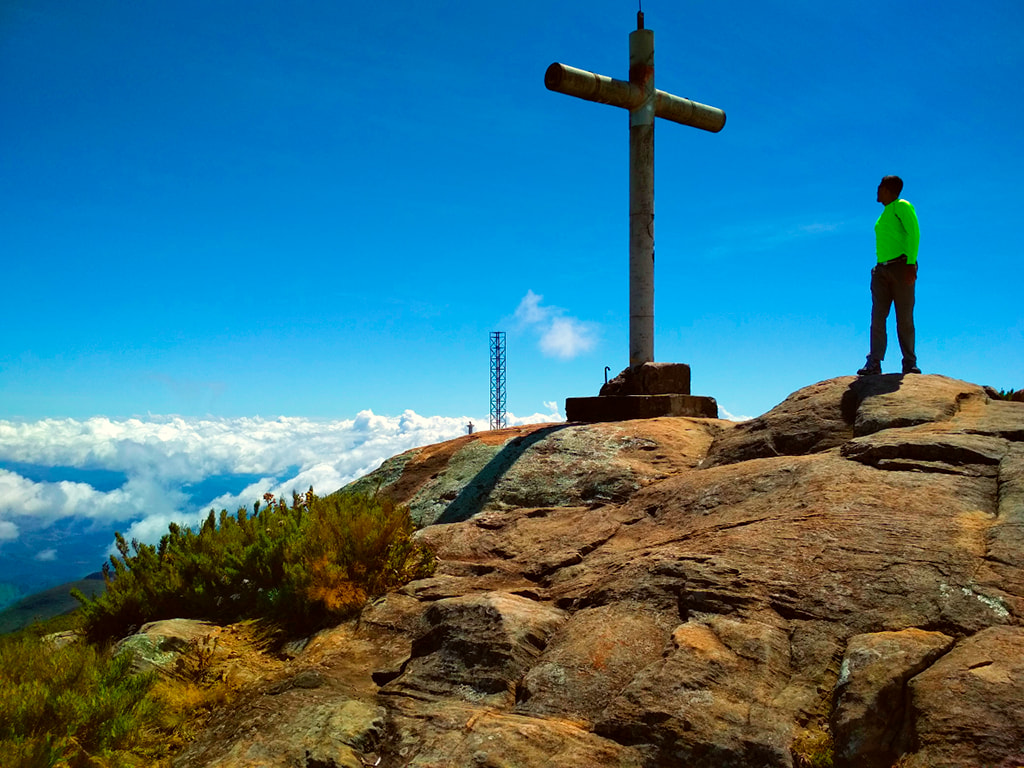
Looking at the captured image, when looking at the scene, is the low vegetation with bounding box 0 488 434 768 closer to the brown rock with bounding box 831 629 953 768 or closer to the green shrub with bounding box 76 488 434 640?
the green shrub with bounding box 76 488 434 640

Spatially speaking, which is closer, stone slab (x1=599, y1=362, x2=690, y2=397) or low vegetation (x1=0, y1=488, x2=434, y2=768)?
low vegetation (x1=0, y1=488, x2=434, y2=768)

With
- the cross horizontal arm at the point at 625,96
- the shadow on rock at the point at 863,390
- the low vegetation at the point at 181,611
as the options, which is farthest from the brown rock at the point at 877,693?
the cross horizontal arm at the point at 625,96

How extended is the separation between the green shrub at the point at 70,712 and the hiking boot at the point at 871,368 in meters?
9.16

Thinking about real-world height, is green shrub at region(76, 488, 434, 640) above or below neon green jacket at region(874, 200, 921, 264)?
below

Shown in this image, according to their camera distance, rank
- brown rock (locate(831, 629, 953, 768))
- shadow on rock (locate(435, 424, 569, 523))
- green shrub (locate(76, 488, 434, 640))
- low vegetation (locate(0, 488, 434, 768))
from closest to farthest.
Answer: brown rock (locate(831, 629, 953, 768)) → low vegetation (locate(0, 488, 434, 768)) → green shrub (locate(76, 488, 434, 640)) → shadow on rock (locate(435, 424, 569, 523))

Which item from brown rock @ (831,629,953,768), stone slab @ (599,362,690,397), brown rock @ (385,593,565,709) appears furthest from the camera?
stone slab @ (599,362,690,397)

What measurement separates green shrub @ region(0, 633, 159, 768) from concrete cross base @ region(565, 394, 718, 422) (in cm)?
791

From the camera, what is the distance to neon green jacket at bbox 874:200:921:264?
10.2m

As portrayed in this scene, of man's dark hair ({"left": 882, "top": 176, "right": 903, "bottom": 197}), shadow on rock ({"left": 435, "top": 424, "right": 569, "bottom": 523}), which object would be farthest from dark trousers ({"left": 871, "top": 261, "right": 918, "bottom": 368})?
shadow on rock ({"left": 435, "top": 424, "right": 569, "bottom": 523})

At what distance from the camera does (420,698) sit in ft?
16.8

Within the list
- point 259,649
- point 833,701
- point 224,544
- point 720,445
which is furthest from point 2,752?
point 720,445

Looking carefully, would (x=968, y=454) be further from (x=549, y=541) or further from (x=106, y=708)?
(x=106, y=708)

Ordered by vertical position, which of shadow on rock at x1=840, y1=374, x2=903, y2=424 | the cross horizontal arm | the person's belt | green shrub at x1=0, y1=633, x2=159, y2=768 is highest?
the cross horizontal arm

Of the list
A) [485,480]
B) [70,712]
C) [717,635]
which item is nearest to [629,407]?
[485,480]
